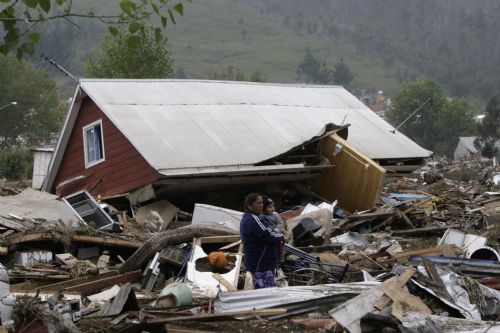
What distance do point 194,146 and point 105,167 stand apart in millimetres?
2463

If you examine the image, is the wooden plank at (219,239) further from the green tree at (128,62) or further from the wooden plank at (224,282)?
the green tree at (128,62)

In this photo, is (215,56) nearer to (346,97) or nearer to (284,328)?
(346,97)

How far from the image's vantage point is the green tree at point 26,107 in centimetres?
7794

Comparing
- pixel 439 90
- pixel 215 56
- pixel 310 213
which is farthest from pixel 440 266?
pixel 215 56

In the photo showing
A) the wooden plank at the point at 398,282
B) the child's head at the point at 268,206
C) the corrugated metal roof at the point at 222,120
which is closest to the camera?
the wooden plank at the point at 398,282

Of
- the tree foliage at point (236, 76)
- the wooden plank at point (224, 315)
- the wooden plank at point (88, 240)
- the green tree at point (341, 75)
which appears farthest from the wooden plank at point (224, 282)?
the green tree at point (341, 75)

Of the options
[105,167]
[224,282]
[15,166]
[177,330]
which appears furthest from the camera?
[15,166]

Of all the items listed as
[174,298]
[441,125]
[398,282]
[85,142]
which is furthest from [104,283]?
[441,125]

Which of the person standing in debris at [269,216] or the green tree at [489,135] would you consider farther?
the green tree at [489,135]

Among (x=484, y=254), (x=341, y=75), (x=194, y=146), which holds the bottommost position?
(x=341, y=75)

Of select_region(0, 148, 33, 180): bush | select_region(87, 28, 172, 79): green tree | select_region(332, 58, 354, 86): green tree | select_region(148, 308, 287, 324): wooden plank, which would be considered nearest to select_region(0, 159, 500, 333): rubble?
select_region(148, 308, 287, 324): wooden plank

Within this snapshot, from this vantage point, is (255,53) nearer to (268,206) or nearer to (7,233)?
(7,233)

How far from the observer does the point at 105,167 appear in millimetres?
20109

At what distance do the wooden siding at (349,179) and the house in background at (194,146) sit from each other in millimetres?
25
